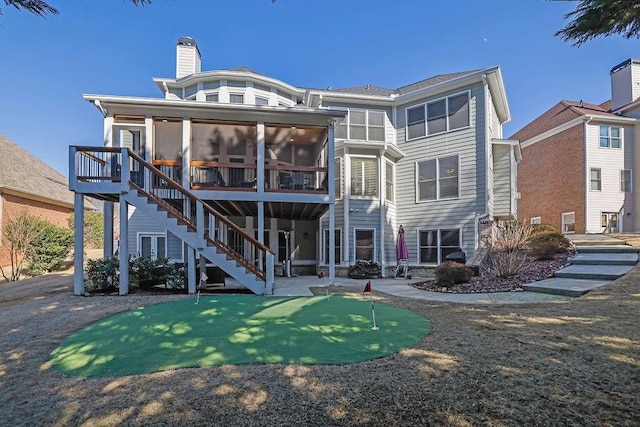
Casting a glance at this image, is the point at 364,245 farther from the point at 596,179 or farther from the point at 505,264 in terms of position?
the point at 596,179

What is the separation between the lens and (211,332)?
483cm

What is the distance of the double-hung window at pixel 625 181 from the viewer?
715 inches

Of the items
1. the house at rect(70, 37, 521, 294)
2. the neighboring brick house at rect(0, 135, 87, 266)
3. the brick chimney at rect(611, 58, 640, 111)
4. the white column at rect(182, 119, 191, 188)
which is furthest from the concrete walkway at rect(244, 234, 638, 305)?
the neighboring brick house at rect(0, 135, 87, 266)

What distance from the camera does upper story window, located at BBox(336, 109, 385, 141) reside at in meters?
14.4

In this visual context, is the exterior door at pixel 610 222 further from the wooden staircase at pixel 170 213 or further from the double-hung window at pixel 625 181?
the wooden staircase at pixel 170 213

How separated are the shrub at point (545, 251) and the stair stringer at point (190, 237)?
845cm

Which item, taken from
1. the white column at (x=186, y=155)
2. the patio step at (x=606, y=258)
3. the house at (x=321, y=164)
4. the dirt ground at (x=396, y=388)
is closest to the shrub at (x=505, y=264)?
the patio step at (x=606, y=258)

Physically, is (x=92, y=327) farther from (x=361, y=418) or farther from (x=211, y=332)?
(x=361, y=418)

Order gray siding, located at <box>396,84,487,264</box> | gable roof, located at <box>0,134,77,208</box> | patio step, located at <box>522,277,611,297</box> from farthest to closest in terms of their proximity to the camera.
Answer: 1. gable roof, located at <box>0,134,77,208</box>
2. gray siding, located at <box>396,84,487,264</box>
3. patio step, located at <box>522,277,611,297</box>

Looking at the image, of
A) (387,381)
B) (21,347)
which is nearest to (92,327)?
(21,347)

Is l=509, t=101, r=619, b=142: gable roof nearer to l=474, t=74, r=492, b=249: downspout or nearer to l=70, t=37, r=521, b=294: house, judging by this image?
l=70, t=37, r=521, b=294: house

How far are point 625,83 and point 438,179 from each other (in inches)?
596

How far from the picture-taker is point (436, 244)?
1368cm

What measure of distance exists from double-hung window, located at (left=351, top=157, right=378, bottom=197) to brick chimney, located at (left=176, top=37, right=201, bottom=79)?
366 inches
